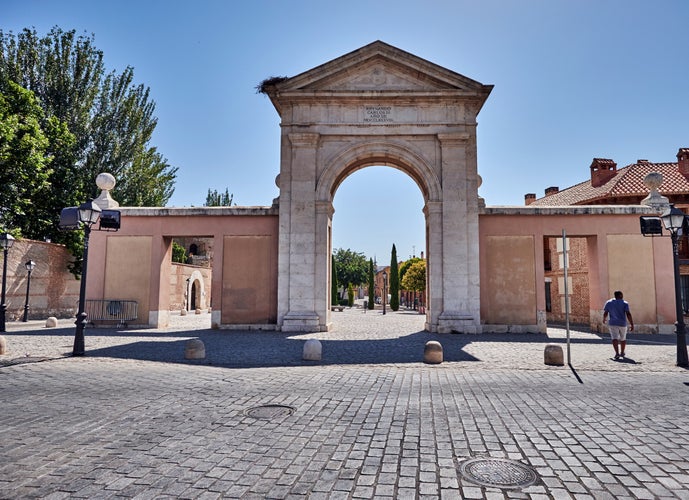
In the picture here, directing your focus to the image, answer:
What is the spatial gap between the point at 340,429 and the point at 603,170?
107ft

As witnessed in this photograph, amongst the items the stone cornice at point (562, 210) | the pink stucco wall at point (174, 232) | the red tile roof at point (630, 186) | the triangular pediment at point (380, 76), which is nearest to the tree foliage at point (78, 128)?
the pink stucco wall at point (174, 232)

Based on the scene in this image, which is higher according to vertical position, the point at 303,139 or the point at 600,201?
the point at 303,139

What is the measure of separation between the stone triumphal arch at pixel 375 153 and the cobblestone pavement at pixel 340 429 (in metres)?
6.97

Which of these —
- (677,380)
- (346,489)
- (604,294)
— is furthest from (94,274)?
(604,294)

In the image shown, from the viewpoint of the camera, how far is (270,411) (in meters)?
5.62

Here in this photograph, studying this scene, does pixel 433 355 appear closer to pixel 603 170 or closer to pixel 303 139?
pixel 303 139

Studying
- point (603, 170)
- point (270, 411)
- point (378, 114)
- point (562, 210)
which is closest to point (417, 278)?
point (603, 170)

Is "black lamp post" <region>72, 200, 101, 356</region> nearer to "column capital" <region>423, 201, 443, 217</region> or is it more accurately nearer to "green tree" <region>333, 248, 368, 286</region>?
"column capital" <region>423, 201, 443, 217</region>

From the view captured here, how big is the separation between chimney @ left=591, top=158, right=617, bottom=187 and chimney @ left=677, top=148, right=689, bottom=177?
11.9ft

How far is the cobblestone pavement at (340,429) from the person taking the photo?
346 cm

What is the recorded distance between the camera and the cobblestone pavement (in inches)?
136

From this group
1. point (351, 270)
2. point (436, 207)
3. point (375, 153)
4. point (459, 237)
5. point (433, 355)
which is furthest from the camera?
point (351, 270)

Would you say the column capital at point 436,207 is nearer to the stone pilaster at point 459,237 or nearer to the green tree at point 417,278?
the stone pilaster at point 459,237

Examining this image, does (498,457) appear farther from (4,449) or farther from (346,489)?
(4,449)
